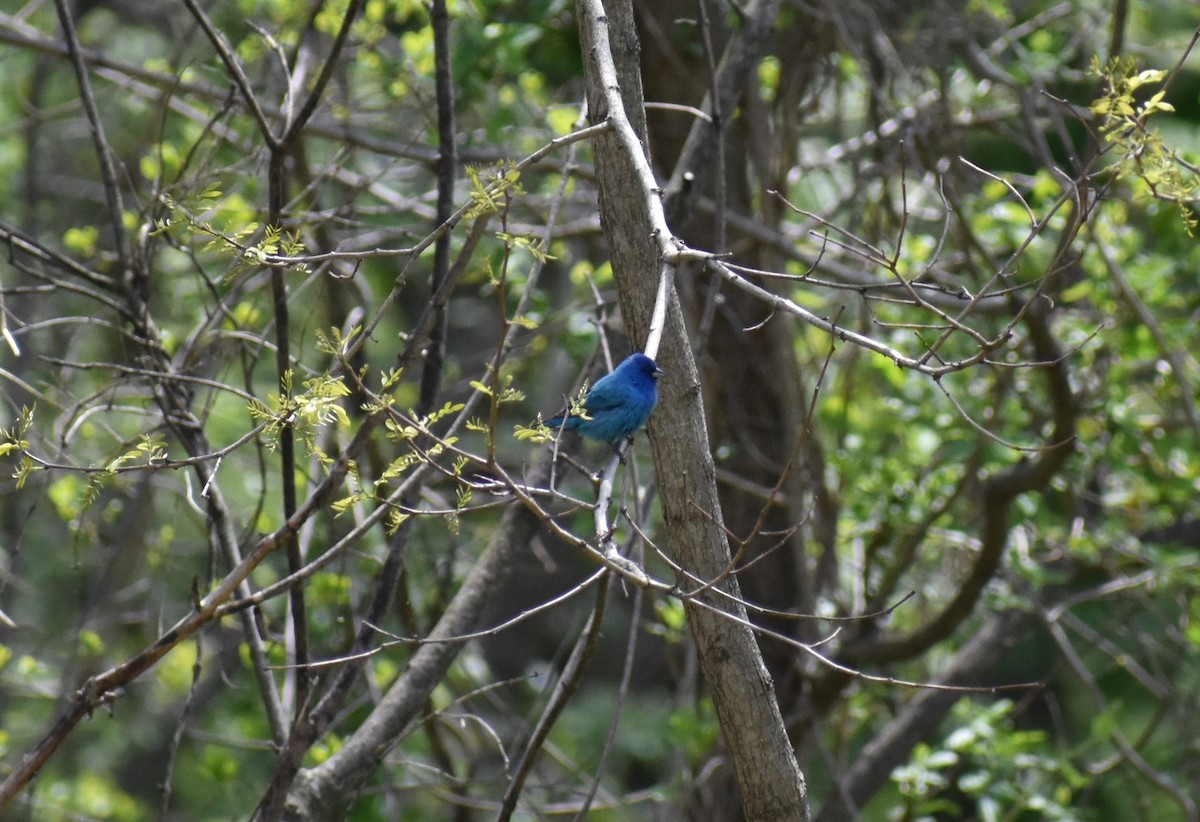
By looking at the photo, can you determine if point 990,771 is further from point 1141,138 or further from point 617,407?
point 1141,138

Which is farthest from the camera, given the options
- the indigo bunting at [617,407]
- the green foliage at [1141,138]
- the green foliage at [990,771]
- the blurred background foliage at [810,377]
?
the green foliage at [990,771]

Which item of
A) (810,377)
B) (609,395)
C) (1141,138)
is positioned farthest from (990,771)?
(1141,138)

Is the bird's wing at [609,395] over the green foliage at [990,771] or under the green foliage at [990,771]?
over

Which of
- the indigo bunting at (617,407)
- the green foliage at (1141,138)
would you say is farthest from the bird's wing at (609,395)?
the green foliage at (1141,138)

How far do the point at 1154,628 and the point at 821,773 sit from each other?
2.35m

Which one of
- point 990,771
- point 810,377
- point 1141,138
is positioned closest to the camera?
point 1141,138

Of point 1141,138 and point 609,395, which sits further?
point 609,395

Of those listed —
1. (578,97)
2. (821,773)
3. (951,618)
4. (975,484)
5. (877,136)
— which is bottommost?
(821,773)

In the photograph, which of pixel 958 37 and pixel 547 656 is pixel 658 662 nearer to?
pixel 547 656

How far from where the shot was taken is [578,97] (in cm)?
577

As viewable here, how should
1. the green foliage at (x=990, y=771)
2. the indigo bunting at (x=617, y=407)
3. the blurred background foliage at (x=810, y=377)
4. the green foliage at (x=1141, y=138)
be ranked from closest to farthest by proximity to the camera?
the green foliage at (x=1141, y=138)
the indigo bunting at (x=617, y=407)
the blurred background foliage at (x=810, y=377)
the green foliage at (x=990, y=771)

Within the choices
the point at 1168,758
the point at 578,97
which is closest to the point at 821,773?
the point at 1168,758

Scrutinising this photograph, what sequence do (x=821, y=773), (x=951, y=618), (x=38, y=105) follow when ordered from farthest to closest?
(x=38, y=105)
(x=821, y=773)
(x=951, y=618)

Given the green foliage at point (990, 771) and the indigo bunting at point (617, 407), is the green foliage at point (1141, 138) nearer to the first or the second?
the indigo bunting at point (617, 407)
